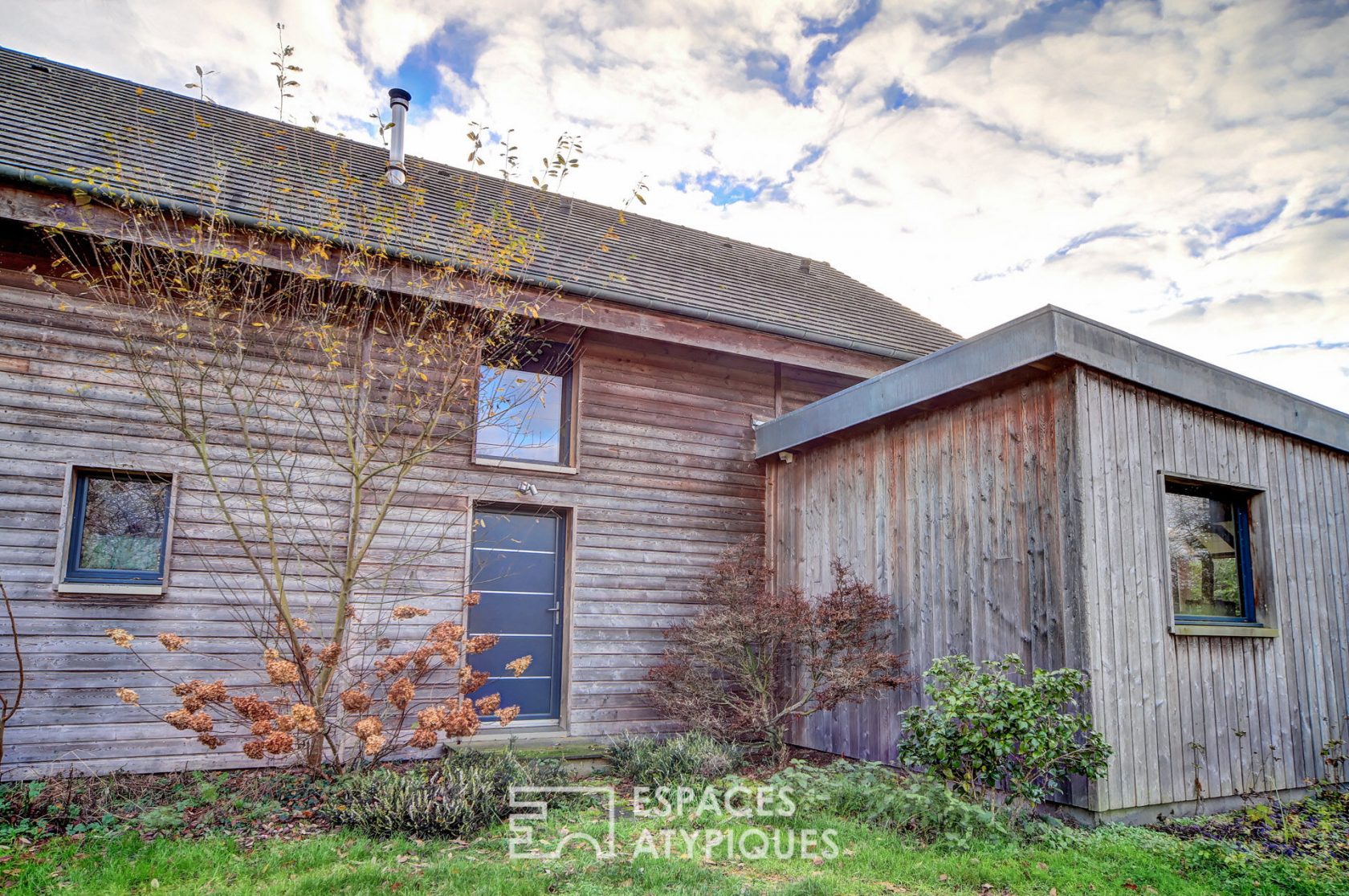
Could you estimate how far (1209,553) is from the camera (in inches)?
237

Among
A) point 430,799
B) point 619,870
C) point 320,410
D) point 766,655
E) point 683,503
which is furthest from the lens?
point 683,503

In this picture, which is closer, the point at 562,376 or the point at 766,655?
the point at 766,655

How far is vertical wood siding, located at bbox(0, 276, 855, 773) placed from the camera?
5.74m

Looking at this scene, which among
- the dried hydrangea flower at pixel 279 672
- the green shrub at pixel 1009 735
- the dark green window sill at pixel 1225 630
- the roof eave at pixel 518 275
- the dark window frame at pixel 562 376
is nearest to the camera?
the green shrub at pixel 1009 735

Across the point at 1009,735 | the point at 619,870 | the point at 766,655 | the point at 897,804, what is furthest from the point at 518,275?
the point at 1009,735

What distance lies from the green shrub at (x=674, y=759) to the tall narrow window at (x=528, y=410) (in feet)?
9.46

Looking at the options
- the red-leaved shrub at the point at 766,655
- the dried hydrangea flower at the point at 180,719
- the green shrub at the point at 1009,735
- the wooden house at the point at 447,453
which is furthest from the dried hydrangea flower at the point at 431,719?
the green shrub at the point at 1009,735

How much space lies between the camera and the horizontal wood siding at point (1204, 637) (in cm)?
510

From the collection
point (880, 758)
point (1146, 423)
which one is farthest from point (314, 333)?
point (1146, 423)

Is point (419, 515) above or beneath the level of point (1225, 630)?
above

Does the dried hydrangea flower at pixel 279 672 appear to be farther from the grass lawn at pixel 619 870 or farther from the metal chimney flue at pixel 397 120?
the metal chimney flue at pixel 397 120

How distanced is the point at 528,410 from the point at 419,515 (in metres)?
1.58

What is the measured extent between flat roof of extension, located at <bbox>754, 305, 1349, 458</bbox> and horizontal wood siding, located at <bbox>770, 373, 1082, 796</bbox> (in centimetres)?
32

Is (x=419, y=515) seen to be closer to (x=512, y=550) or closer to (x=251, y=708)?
(x=512, y=550)
